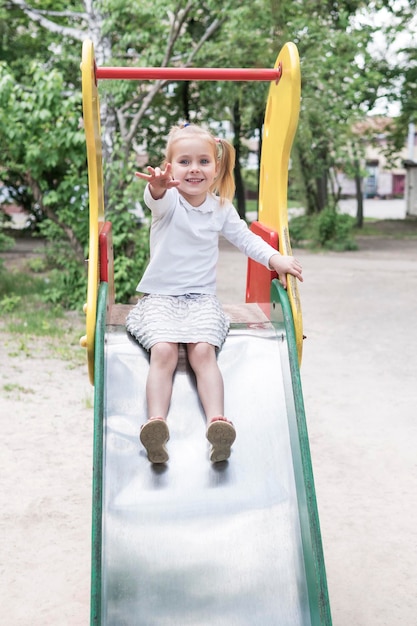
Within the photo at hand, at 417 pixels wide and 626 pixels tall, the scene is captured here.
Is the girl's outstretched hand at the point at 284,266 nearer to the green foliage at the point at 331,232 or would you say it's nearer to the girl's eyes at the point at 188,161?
the girl's eyes at the point at 188,161

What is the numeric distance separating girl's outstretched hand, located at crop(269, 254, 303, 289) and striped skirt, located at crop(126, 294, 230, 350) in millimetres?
245

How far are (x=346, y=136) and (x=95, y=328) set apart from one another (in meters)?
11.9

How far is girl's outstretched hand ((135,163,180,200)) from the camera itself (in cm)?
266

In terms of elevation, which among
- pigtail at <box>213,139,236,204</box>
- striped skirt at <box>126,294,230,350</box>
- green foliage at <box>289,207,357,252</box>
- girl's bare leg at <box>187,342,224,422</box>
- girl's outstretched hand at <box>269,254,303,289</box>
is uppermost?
pigtail at <box>213,139,236,204</box>

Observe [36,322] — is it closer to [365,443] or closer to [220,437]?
[365,443]

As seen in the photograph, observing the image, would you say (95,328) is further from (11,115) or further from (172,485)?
(11,115)

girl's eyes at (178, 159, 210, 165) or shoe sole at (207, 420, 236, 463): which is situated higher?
girl's eyes at (178, 159, 210, 165)

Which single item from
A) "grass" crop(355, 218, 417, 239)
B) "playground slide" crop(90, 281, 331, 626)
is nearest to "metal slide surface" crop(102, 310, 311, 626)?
"playground slide" crop(90, 281, 331, 626)

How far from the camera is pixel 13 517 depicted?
366 centimetres

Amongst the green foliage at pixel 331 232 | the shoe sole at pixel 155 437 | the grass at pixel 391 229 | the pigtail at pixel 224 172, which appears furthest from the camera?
the grass at pixel 391 229

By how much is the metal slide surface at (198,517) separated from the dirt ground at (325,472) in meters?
0.65

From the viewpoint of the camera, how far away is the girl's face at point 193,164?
285cm

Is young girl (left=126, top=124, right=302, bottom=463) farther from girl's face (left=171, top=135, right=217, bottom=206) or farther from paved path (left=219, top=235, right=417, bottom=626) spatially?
paved path (left=219, top=235, right=417, bottom=626)

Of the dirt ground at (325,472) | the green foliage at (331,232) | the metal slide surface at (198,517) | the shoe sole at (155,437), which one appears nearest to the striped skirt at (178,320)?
the metal slide surface at (198,517)
